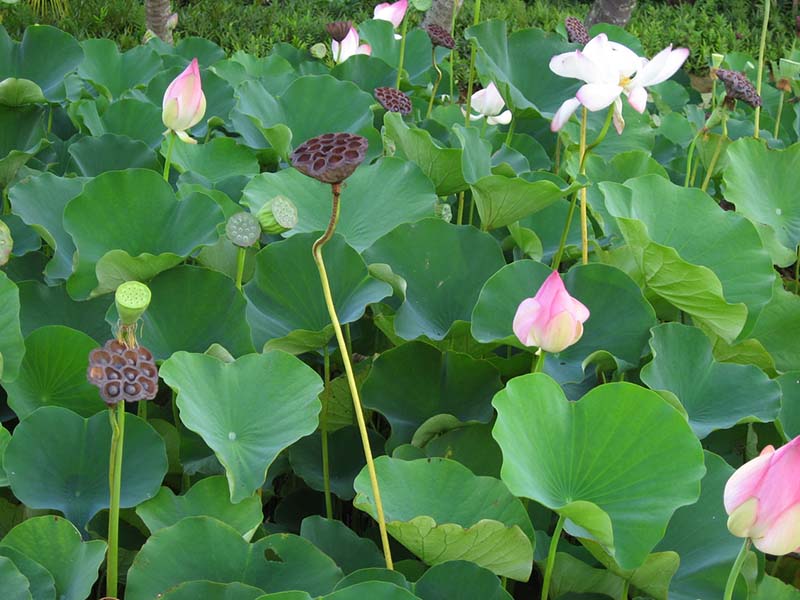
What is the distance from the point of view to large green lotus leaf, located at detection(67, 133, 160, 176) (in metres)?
1.44

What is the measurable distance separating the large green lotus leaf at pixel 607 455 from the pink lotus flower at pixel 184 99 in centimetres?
60

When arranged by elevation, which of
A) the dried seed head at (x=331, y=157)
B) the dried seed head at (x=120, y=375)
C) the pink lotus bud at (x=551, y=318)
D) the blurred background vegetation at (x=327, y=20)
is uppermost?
the dried seed head at (x=331, y=157)

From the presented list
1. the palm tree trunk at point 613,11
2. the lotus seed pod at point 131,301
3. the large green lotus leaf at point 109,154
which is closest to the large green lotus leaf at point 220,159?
the large green lotus leaf at point 109,154

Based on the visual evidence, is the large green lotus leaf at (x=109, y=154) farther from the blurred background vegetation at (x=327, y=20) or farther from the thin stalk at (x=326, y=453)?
the blurred background vegetation at (x=327, y=20)

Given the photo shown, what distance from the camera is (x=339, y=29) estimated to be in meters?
1.91

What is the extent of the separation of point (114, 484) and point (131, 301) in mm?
176

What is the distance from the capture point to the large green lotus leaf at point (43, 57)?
1680mm

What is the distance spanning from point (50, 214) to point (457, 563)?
2.29 ft

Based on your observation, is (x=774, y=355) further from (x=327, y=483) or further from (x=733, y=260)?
(x=327, y=483)

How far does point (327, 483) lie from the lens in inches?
42.3

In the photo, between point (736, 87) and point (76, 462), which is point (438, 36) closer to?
point (736, 87)

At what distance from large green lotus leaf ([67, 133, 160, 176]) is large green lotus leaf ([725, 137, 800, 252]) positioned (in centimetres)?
87

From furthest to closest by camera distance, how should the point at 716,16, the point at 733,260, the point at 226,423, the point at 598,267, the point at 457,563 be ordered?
the point at 716,16 < the point at 733,260 < the point at 598,267 < the point at 226,423 < the point at 457,563

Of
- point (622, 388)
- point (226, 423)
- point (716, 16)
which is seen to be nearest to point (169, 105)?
point (226, 423)
